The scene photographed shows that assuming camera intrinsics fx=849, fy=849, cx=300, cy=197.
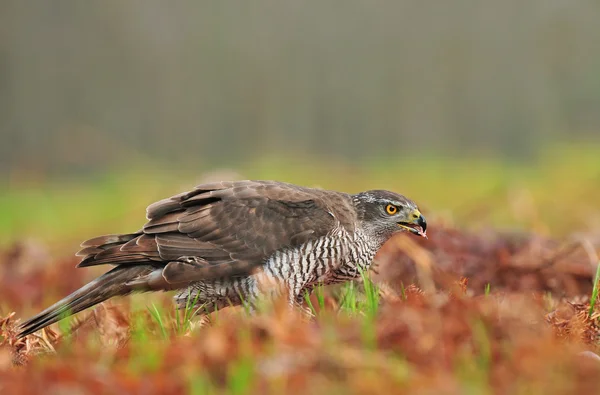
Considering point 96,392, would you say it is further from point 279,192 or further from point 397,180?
point 397,180

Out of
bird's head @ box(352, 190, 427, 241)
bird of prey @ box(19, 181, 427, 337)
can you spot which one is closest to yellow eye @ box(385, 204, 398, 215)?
bird's head @ box(352, 190, 427, 241)

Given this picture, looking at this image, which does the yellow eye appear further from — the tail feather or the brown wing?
the tail feather

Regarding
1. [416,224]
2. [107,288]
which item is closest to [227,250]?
[107,288]

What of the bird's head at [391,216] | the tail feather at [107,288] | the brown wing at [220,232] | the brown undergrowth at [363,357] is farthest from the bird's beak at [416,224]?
the tail feather at [107,288]

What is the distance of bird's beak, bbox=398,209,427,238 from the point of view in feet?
18.8

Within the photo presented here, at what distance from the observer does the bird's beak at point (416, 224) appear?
5.74m

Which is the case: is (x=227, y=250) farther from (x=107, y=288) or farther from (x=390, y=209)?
(x=390, y=209)

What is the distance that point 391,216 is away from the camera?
18.9 ft

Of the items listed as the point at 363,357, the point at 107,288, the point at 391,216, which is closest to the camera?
the point at 363,357

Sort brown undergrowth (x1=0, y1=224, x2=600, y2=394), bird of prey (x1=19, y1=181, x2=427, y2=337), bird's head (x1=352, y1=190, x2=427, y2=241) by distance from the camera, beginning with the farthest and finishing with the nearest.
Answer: bird's head (x1=352, y1=190, x2=427, y2=241) < bird of prey (x1=19, y1=181, x2=427, y2=337) < brown undergrowth (x1=0, y1=224, x2=600, y2=394)

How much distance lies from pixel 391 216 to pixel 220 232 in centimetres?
119

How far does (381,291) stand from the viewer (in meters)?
5.00

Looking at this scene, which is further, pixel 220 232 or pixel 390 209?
pixel 390 209

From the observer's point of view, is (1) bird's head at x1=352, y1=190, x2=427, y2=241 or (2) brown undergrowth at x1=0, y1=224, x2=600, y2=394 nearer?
(2) brown undergrowth at x1=0, y1=224, x2=600, y2=394
